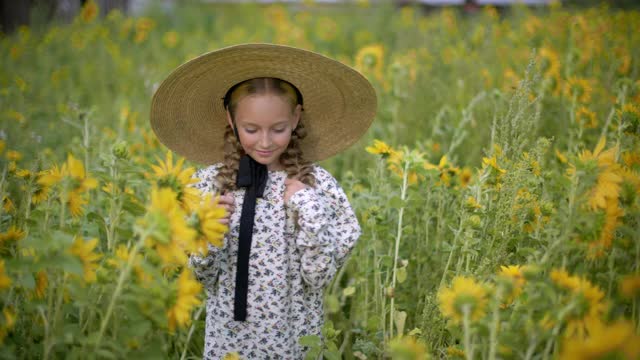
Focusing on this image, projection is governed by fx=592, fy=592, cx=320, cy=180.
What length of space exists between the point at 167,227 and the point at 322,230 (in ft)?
1.86

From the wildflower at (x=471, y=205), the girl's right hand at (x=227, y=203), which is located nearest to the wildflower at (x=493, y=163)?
the wildflower at (x=471, y=205)

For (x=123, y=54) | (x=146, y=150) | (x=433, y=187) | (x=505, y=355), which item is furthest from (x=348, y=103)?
(x=123, y=54)

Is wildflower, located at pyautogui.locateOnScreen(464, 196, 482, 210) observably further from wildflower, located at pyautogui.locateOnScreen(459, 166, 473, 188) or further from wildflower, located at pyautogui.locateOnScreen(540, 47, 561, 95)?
wildflower, located at pyautogui.locateOnScreen(540, 47, 561, 95)

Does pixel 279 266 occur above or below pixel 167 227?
below

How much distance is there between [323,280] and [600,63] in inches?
106

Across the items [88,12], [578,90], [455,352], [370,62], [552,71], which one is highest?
[88,12]

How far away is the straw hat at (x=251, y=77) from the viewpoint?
1625mm

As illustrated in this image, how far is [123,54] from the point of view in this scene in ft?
18.7

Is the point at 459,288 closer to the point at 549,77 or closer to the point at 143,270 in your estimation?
the point at 143,270

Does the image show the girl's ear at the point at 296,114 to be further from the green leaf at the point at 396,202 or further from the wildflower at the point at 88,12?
the wildflower at the point at 88,12

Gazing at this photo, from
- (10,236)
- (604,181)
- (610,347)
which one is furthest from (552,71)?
(10,236)

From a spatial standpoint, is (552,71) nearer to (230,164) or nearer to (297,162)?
(297,162)

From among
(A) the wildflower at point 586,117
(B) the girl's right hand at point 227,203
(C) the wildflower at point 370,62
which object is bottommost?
(B) the girl's right hand at point 227,203

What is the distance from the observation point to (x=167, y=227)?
113 cm
